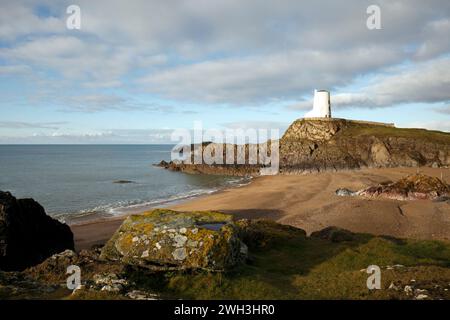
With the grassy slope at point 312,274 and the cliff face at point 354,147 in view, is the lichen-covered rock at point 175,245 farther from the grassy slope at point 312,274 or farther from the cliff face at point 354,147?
the cliff face at point 354,147

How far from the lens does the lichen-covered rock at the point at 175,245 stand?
1119 cm

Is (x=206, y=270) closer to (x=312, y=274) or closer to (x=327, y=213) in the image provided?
(x=312, y=274)

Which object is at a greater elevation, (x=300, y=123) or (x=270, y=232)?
(x=300, y=123)

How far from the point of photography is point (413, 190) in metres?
36.8

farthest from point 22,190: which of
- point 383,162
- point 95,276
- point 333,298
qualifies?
point 383,162

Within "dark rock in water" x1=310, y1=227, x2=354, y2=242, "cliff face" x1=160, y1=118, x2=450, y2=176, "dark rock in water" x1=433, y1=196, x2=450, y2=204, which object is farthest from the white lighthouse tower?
"dark rock in water" x1=310, y1=227, x2=354, y2=242

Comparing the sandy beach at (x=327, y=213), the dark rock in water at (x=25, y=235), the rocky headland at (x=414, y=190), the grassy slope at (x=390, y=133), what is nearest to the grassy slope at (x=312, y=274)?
the dark rock in water at (x=25, y=235)

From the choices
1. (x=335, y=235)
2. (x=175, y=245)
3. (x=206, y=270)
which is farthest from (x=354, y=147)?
(x=206, y=270)

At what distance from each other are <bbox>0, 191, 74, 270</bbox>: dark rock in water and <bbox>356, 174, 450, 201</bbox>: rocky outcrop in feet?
100

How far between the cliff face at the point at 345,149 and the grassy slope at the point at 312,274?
57299 millimetres

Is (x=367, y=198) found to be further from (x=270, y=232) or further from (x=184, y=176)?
(x=184, y=176)

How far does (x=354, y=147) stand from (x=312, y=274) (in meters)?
69.9

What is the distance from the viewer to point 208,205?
40656mm
